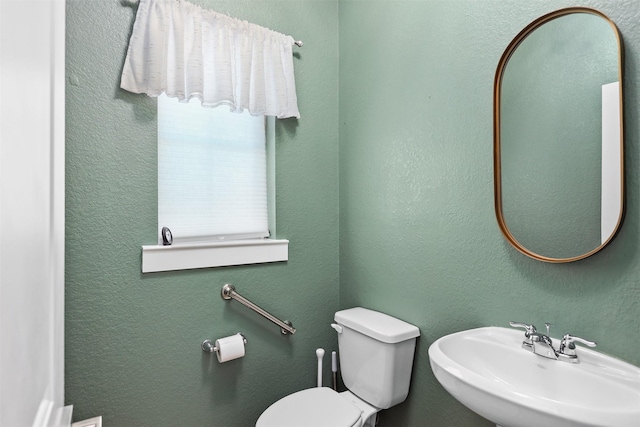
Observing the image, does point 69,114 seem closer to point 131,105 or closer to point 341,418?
point 131,105

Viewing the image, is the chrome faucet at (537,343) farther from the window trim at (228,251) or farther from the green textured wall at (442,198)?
the window trim at (228,251)

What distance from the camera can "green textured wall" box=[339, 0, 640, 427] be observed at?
101cm

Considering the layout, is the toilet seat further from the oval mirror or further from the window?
the oval mirror

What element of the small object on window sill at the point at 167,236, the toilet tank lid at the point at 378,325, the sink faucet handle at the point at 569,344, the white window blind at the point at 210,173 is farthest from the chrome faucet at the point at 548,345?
the small object on window sill at the point at 167,236

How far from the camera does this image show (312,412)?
1.43 meters

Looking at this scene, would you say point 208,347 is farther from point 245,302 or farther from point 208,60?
point 208,60

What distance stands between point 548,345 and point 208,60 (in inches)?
65.6

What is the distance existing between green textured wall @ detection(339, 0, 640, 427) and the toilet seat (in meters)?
0.34

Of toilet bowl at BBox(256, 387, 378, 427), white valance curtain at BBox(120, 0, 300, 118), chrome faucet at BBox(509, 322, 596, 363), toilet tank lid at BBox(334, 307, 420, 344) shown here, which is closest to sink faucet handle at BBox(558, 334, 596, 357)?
chrome faucet at BBox(509, 322, 596, 363)

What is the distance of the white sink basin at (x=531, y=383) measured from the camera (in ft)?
2.56

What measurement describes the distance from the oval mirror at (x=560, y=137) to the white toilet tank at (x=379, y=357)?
0.62 metres

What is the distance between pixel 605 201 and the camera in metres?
1.01

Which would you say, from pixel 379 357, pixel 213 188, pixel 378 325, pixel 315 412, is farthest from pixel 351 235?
pixel 315 412

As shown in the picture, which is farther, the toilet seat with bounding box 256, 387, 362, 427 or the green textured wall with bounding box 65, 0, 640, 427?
the toilet seat with bounding box 256, 387, 362, 427
